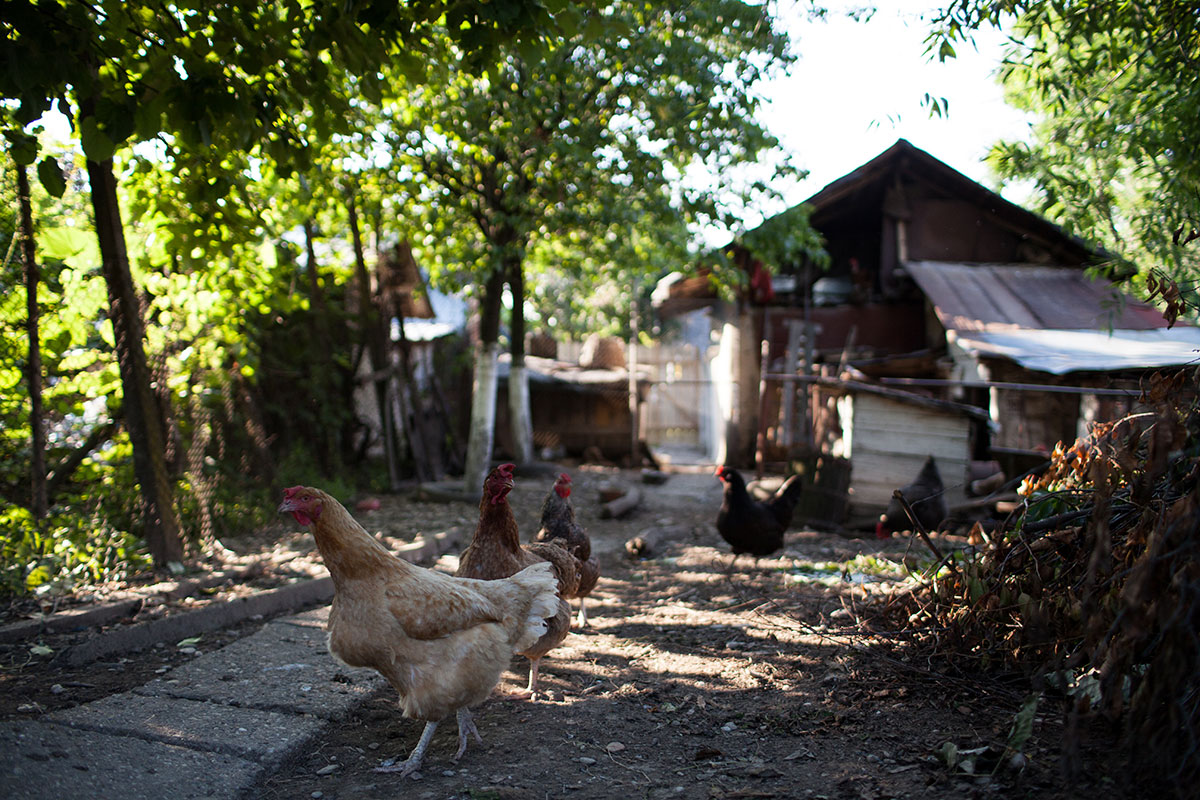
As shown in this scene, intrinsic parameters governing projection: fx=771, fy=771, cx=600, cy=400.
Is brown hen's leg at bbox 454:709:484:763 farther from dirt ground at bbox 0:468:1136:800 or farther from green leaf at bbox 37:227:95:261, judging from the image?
green leaf at bbox 37:227:95:261

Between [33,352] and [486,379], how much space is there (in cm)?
630

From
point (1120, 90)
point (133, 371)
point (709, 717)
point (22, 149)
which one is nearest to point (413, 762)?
point (709, 717)

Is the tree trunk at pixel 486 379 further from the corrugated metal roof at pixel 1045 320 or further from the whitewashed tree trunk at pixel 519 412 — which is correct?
the corrugated metal roof at pixel 1045 320

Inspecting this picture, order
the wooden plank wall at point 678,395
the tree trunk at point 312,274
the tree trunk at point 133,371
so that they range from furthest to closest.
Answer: the wooden plank wall at point 678,395
the tree trunk at point 312,274
the tree trunk at point 133,371

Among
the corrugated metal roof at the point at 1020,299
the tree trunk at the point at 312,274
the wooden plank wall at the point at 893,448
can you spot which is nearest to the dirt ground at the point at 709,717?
the wooden plank wall at the point at 893,448

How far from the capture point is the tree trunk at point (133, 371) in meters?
5.29

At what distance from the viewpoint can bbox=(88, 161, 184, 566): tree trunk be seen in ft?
17.4

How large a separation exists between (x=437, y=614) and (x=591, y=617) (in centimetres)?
261

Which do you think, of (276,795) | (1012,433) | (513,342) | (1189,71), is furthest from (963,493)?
(276,795)

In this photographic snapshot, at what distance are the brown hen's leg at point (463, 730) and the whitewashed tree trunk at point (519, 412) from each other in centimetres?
901

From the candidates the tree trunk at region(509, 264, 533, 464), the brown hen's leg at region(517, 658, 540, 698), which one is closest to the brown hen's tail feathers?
the brown hen's leg at region(517, 658, 540, 698)

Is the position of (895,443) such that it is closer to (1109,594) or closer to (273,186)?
(1109,594)

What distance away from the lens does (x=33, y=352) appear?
5.03 meters

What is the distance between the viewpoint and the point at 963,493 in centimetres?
890
